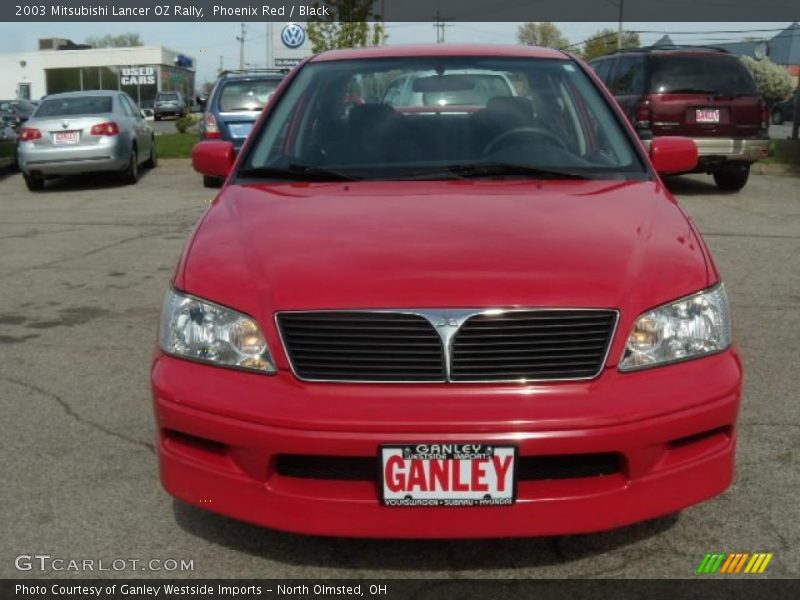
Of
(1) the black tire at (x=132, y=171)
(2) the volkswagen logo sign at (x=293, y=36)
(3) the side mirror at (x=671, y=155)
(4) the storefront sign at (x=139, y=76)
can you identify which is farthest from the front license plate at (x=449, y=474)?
(4) the storefront sign at (x=139, y=76)

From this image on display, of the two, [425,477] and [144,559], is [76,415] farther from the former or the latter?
[425,477]

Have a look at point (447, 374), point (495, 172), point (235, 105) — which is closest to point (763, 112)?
point (235, 105)

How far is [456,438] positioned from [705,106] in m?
10.4


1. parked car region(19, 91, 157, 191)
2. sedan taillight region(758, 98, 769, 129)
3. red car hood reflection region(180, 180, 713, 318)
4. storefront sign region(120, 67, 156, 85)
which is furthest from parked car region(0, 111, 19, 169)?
storefront sign region(120, 67, 156, 85)

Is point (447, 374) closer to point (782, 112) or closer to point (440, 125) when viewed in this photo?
point (440, 125)

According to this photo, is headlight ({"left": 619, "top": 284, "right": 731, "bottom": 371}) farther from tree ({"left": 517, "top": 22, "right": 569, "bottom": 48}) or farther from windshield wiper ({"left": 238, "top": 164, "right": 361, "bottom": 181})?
tree ({"left": 517, "top": 22, "right": 569, "bottom": 48})

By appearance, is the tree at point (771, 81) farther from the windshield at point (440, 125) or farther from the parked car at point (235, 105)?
the windshield at point (440, 125)

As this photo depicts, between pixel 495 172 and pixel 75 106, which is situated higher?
pixel 495 172

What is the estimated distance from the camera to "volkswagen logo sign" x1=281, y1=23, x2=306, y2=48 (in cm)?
3231

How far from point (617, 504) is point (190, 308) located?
4.41 feet

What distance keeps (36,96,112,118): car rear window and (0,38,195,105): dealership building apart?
172 feet

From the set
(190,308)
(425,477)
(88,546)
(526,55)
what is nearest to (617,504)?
(425,477)

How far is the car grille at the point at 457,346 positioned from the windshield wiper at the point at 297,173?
1111 mm

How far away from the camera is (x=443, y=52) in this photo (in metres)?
4.37
